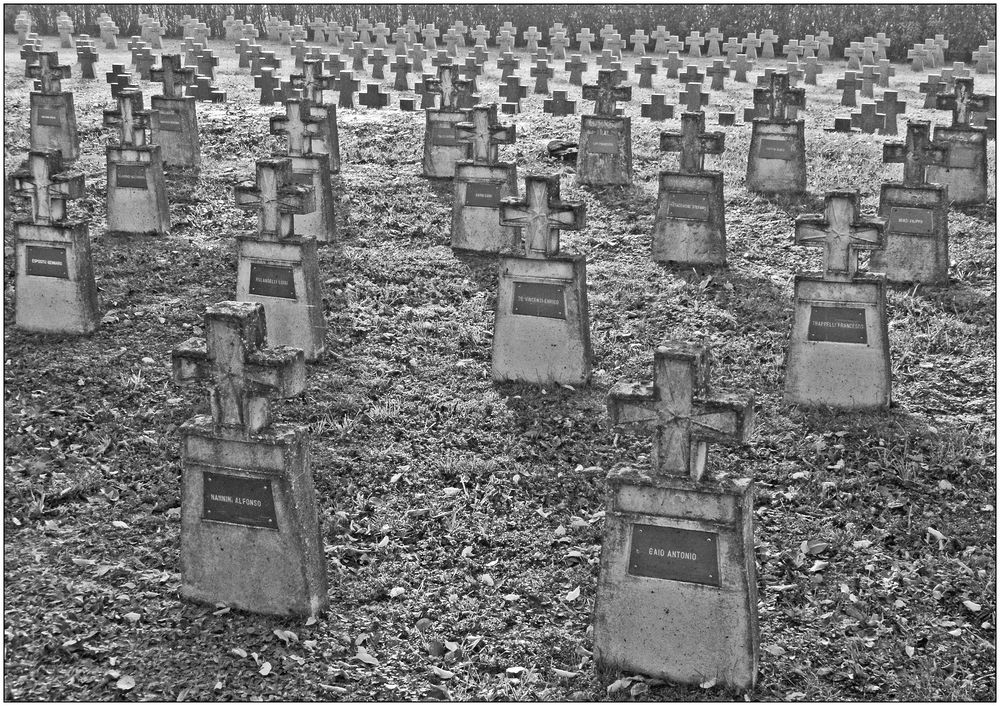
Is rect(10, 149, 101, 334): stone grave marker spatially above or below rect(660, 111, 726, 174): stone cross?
below

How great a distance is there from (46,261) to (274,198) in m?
2.18

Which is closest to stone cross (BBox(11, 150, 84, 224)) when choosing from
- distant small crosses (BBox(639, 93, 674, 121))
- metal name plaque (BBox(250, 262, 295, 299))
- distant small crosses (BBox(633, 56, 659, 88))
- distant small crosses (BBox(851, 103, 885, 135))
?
metal name plaque (BBox(250, 262, 295, 299))

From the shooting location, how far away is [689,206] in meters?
12.5

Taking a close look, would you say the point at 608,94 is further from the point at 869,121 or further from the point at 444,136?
the point at 869,121

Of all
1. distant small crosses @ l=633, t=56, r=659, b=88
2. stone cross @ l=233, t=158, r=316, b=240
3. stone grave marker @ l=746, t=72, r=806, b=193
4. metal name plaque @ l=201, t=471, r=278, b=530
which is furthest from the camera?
distant small crosses @ l=633, t=56, r=659, b=88

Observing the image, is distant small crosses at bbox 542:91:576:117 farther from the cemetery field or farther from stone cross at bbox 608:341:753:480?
stone cross at bbox 608:341:753:480

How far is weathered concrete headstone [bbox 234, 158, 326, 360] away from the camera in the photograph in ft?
33.6

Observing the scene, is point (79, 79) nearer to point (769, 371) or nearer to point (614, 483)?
point (769, 371)

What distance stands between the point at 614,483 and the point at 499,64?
70.1 feet

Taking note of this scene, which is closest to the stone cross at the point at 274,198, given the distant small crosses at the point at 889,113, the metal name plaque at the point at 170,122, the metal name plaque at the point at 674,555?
the metal name plaque at the point at 674,555

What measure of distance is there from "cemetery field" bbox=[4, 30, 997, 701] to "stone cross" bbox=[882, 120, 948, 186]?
74 cm

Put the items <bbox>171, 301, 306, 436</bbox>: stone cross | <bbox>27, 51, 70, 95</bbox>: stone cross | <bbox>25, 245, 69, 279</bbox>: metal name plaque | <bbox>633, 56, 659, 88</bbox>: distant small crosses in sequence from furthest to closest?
<bbox>633, 56, 659, 88</bbox>: distant small crosses, <bbox>27, 51, 70, 95</bbox>: stone cross, <bbox>25, 245, 69, 279</bbox>: metal name plaque, <bbox>171, 301, 306, 436</bbox>: stone cross

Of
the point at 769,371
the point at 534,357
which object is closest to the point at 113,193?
the point at 534,357

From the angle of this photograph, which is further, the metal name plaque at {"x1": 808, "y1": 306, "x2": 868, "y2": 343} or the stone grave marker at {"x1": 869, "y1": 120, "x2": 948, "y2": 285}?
the stone grave marker at {"x1": 869, "y1": 120, "x2": 948, "y2": 285}
